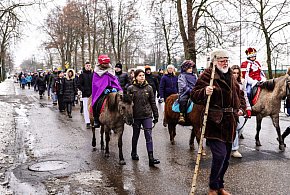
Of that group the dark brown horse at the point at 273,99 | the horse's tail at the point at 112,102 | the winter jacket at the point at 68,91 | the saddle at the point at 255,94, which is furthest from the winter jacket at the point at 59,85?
the dark brown horse at the point at 273,99

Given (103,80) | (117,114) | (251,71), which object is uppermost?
(251,71)

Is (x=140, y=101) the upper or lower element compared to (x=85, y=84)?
lower

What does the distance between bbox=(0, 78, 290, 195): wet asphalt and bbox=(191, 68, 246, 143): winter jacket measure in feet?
3.62

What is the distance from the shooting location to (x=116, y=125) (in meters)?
7.39

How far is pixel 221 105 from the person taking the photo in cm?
483

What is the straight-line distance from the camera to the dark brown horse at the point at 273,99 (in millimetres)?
8086

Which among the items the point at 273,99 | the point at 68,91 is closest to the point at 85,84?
the point at 68,91

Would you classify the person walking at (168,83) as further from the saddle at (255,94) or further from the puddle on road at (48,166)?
the puddle on road at (48,166)

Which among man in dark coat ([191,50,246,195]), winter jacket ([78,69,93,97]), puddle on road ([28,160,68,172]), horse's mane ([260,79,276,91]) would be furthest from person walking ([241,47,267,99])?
winter jacket ([78,69,93,97])

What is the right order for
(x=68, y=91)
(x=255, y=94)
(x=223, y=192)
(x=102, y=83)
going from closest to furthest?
1. (x=223, y=192)
2. (x=102, y=83)
3. (x=255, y=94)
4. (x=68, y=91)

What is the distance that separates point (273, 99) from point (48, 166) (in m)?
5.26

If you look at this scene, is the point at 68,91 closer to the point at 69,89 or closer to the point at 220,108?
the point at 69,89

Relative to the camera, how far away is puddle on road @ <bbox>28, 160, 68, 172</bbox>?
671 cm

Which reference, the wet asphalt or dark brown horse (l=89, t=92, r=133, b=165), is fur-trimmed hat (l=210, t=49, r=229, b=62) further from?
dark brown horse (l=89, t=92, r=133, b=165)
